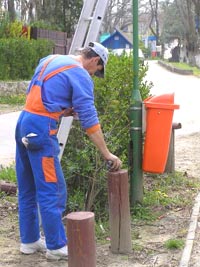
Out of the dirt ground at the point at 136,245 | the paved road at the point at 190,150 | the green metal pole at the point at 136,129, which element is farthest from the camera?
the green metal pole at the point at 136,129

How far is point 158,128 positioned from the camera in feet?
19.1

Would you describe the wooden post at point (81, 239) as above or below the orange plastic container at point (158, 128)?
below

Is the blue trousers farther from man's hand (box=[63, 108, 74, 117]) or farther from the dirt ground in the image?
the dirt ground

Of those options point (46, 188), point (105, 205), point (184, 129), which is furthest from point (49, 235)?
point (184, 129)

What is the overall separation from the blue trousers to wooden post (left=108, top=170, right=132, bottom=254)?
0.43 m

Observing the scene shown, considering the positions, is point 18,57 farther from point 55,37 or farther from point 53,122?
point 53,122

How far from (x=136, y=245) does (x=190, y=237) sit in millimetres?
480

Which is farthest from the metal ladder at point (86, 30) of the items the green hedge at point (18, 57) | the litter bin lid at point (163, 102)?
the green hedge at point (18, 57)

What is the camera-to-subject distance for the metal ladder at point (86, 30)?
537 cm

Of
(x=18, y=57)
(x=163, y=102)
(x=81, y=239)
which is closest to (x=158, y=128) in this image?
(x=163, y=102)

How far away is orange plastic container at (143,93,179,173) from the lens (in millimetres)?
5773

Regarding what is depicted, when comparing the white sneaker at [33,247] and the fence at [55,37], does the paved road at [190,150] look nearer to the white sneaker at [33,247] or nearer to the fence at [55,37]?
the white sneaker at [33,247]

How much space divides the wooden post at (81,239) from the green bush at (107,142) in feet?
5.16

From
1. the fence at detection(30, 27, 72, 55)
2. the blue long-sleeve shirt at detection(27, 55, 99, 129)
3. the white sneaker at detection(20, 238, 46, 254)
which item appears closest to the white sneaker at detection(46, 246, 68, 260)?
the white sneaker at detection(20, 238, 46, 254)
